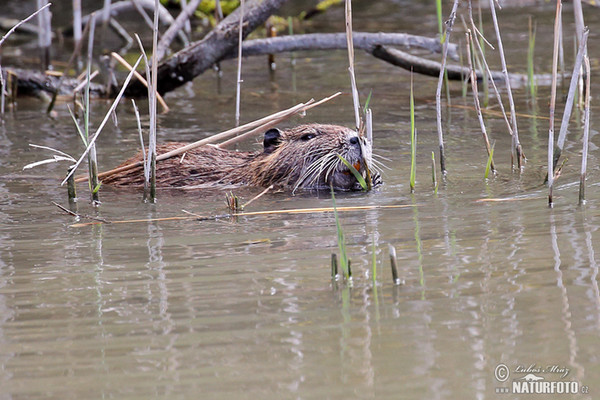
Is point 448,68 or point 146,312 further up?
point 448,68

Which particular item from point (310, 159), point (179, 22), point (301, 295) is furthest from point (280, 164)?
point (179, 22)

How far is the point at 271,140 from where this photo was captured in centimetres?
461

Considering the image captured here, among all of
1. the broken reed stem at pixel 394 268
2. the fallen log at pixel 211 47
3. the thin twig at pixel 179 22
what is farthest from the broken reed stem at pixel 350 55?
the thin twig at pixel 179 22

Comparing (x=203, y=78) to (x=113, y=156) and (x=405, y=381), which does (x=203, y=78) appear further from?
(x=405, y=381)

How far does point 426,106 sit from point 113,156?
2375mm

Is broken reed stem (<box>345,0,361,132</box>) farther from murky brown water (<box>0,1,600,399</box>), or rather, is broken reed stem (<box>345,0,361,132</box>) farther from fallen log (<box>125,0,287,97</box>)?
fallen log (<box>125,0,287,97</box>)

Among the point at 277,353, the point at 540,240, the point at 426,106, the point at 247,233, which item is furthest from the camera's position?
the point at 426,106

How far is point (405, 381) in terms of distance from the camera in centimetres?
189

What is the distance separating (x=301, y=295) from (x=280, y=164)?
2080 millimetres

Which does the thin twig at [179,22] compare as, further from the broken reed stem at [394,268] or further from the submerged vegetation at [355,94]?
the broken reed stem at [394,268]

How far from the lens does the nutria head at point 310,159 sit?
433 cm

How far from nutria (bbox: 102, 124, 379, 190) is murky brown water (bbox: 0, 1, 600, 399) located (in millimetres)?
172

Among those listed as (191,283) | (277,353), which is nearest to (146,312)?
(191,283)

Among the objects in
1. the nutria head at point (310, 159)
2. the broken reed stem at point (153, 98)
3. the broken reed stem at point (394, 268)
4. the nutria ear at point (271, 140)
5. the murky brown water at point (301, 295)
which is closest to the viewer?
the murky brown water at point (301, 295)
